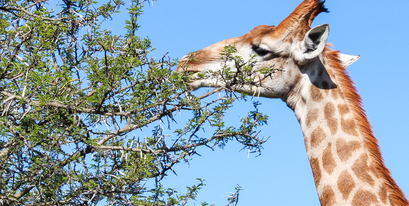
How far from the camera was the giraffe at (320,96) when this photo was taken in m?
4.46

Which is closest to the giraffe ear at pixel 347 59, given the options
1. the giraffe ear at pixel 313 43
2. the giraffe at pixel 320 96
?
the giraffe at pixel 320 96

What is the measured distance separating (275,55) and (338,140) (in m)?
1.40

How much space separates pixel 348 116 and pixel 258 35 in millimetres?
1564

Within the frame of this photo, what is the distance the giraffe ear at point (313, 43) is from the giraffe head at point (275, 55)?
0.01m

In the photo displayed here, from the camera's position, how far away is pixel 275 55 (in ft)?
18.5

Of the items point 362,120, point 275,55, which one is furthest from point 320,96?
point 275,55

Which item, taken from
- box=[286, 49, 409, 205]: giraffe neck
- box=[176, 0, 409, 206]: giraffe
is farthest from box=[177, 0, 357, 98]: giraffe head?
box=[286, 49, 409, 205]: giraffe neck

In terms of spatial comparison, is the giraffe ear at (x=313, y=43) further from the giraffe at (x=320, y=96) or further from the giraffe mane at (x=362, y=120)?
the giraffe mane at (x=362, y=120)

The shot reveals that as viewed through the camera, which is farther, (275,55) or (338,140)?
(275,55)

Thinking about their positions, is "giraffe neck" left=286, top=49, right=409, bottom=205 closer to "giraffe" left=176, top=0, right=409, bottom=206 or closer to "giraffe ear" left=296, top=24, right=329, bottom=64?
"giraffe" left=176, top=0, right=409, bottom=206

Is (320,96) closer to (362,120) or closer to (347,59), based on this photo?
(362,120)

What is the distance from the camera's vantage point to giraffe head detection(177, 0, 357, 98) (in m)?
5.43

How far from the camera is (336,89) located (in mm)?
5188

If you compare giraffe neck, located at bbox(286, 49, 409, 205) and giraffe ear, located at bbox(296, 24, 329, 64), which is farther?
giraffe ear, located at bbox(296, 24, 329, 64)
